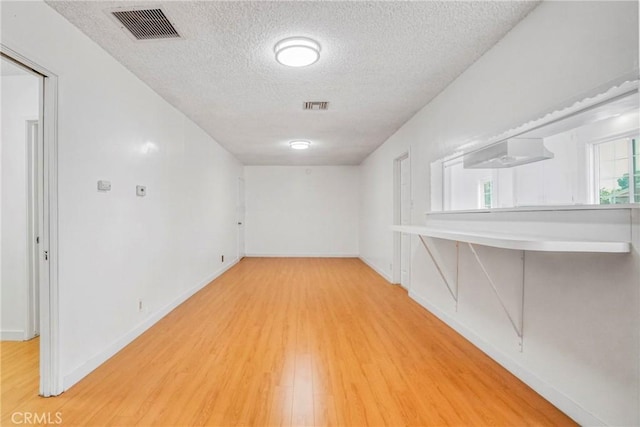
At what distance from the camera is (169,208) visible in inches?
137

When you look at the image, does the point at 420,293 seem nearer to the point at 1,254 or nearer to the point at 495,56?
the point at 495,56

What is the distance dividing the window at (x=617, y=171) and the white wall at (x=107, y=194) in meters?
3.18

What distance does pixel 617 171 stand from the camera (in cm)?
144

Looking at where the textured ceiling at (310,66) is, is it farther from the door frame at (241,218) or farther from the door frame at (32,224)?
the door frame at (241,218)

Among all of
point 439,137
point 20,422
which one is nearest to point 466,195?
point 439,137

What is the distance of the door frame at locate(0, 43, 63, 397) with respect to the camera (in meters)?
1.87

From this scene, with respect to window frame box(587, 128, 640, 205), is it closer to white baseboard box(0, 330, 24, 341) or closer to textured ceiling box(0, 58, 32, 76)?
textured ceiling box(0, 58, 32, 76)

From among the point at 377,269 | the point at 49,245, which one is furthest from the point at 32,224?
the point at 377,269

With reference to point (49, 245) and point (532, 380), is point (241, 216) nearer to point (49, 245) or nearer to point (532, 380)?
point (49, 245)

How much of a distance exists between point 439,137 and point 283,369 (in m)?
2.77

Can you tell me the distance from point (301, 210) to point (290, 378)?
19.9 ft

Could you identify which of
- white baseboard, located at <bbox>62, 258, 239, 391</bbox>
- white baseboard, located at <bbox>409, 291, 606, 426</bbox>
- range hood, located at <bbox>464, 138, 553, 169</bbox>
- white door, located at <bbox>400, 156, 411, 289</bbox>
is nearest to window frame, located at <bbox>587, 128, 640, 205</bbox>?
range hood, located at <bbox>464, 138, 553, 169</bbox>

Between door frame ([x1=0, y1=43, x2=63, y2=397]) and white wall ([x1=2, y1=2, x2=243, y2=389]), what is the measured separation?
40mm

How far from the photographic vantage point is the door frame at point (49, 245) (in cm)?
187
